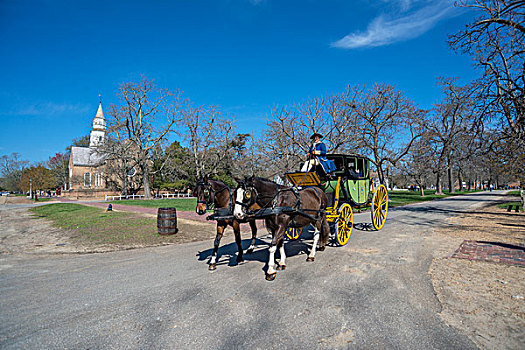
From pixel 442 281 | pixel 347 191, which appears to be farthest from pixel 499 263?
pixel 347 191

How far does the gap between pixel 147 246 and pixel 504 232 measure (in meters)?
13.4

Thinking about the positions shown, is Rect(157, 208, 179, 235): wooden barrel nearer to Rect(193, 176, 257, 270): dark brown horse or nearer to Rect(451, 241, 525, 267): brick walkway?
Rect(193, 176, 257, 270): dark brown horse

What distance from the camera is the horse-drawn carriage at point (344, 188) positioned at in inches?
294

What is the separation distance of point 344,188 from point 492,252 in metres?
4.18

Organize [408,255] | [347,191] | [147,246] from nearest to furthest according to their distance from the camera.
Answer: [408,255], [347,191], [147,246]

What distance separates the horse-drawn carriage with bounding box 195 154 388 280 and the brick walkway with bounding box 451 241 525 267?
2.87m

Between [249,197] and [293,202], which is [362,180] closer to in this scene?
[293,202]

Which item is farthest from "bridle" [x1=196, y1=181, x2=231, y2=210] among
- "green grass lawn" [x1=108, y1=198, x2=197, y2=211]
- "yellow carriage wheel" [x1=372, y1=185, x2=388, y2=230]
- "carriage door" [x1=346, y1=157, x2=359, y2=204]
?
"green grass lawn" [x1=108, y1=198, x2=197, y2=211]

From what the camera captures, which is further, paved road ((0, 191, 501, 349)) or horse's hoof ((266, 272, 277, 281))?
horse's hoof ((266, 272, 277, 281))

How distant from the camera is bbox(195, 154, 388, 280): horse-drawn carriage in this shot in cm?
569

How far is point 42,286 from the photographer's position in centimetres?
518

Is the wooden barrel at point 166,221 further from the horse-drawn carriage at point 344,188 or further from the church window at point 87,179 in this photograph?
the church window at point 87,179

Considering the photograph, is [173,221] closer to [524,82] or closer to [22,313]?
[22,313]

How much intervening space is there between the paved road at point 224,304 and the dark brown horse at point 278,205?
2.25ft
